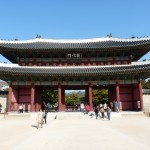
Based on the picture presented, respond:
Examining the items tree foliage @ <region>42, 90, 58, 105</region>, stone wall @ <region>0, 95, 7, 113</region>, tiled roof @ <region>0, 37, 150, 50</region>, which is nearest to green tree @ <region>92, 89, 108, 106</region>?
tree foliage @ <region>42, 90, 58, 105</region>

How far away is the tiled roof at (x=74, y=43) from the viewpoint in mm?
29833

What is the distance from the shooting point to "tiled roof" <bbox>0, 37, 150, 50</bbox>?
29833mm

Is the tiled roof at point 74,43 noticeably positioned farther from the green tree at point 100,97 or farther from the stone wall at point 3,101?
the green tree at point 100,97

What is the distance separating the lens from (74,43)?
33938 millimetres

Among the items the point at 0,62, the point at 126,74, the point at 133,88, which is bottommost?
the point at 133,88

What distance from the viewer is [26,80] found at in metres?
28.7

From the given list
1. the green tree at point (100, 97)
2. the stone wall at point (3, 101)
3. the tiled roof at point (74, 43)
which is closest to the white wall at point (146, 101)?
the tiled roof at point (74, 43)

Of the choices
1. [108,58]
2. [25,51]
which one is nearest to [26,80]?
[25,51]

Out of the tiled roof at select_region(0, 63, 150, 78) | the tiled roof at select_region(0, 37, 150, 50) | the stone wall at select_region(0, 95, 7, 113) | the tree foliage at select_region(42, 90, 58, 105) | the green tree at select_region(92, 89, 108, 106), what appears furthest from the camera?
the green tree at select_region(92, 89, 108, 106)

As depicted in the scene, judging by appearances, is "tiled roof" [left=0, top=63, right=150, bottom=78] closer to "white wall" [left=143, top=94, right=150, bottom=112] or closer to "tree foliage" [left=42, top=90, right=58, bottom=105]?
"white wall" [left=143, top=94, right=150, bottom=112]

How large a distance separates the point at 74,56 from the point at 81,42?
4450 millimetres

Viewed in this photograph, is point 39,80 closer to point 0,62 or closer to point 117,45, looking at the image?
point 0,62

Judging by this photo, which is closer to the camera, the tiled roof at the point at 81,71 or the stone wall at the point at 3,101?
the tiled roof at the point at 81,71

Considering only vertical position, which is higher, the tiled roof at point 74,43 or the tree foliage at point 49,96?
the tiled roof at point 74,43
